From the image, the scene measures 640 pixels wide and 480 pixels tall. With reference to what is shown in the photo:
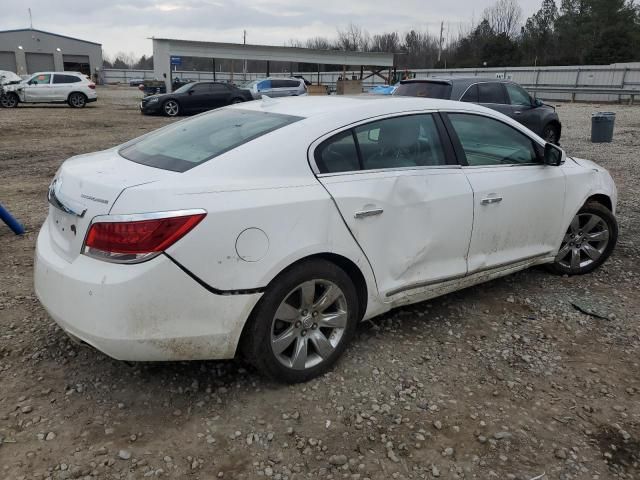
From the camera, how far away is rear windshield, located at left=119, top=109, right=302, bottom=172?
9.52 feet

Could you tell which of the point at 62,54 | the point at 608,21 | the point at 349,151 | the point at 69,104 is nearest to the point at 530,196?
the point at 349,151

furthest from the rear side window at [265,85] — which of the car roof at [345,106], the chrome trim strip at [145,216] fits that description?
the chrome trim strip at [145,216]

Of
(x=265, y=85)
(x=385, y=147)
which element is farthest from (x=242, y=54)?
(x=385, y=147)

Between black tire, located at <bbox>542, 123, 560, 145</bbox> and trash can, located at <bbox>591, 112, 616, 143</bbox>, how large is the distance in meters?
1.94

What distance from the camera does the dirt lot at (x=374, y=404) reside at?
2459 mm

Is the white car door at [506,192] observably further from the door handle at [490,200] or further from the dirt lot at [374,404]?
the dirt lot at [374,404]

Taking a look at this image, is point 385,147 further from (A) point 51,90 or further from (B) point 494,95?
(A) point 51,90

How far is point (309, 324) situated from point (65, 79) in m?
26.0

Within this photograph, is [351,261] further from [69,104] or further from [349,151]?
[69,104]

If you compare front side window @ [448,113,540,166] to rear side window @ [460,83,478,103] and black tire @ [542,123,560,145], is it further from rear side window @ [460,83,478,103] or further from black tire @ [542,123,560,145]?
black tire @ [542,123,560,145]

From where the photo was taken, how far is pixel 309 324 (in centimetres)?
298

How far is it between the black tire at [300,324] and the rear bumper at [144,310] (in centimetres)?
9

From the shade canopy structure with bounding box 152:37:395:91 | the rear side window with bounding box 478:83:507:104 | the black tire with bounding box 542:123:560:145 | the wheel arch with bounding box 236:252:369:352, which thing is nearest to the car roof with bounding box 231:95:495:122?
the wheel arch with bounding box 236:252:369:352

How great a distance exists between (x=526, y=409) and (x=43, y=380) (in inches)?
106
